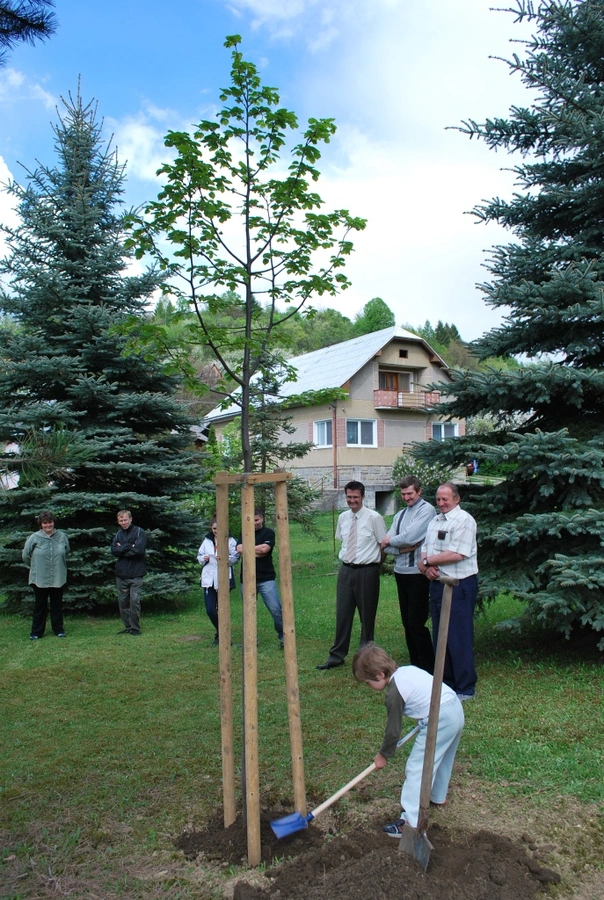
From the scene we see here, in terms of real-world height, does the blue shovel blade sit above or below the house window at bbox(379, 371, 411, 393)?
below

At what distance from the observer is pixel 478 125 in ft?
25.8

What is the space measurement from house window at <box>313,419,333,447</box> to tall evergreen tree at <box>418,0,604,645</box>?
22.8 m

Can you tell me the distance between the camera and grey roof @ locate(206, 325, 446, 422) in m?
30.4

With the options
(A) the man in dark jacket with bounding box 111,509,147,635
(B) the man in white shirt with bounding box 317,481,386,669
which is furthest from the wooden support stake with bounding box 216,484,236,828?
(A) the man in dark jacket with bounding box 111,509,147,635

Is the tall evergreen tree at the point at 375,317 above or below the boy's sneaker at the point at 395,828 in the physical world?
above

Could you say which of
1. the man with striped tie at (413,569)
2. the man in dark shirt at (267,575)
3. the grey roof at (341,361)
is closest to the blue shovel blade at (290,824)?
the man with striped tie at (413,569)

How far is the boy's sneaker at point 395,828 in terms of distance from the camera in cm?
380

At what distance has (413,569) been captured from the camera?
22.6 feet

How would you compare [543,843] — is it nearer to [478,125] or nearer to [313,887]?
[313,887]

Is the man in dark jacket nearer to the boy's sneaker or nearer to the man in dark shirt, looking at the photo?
the man in dark shirt

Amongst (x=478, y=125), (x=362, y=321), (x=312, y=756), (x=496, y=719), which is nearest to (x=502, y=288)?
(x=478, y=125)

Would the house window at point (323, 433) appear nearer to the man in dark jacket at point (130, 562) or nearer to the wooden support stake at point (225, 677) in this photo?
the man in dark jacket at point (130, 562)

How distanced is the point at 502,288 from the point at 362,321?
2566 inches

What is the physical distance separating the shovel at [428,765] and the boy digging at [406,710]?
201mm
